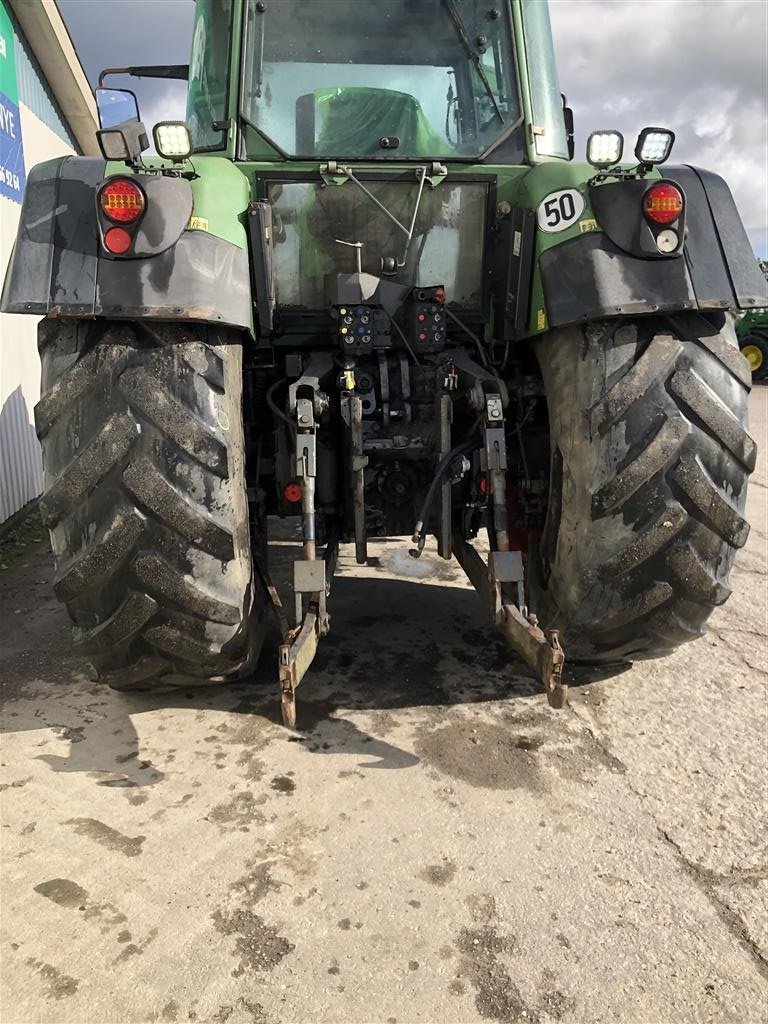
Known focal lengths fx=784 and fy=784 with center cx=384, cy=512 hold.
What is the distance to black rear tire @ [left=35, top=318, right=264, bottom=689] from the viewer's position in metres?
2.43

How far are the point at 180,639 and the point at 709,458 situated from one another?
184 centimetres

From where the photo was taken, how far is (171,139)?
249 cm

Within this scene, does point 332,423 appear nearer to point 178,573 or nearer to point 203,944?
point 178,573

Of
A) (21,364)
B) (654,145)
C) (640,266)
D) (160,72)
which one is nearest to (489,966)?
(640,266)

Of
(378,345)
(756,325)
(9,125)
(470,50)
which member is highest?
(9,125)

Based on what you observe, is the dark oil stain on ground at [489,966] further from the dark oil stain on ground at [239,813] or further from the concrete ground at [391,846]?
the dark oil stain on ground at [239,813]

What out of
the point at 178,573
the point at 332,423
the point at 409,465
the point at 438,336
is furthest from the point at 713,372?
the point at 178,573

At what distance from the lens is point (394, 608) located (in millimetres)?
4137

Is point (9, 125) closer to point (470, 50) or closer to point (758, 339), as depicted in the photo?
point (470, 50)

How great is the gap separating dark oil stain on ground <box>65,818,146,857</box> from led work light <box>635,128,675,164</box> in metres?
2.66

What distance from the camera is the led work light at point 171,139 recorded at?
248 centimetres

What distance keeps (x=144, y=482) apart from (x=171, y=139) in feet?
3.60

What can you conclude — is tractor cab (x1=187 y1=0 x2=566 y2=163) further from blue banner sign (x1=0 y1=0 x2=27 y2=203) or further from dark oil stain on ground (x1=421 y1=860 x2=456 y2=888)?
blue banner sign (x1=0 y1=0 x2=27 y2=203)

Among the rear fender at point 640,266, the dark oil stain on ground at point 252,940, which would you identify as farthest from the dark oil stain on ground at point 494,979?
the rear fender at point 640,266
